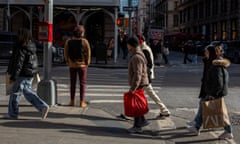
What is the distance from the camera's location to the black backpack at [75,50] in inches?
425

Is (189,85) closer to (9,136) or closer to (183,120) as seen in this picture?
(183,120)

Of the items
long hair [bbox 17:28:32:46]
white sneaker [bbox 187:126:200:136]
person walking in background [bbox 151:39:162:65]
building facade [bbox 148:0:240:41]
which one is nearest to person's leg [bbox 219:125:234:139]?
white sneaker [bbox 187:126:200:136]

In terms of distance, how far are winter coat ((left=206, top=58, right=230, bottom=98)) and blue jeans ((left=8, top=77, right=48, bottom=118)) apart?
126 inches

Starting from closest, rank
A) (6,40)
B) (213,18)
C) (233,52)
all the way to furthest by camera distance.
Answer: (6,40) < (233,52) < (213,18)

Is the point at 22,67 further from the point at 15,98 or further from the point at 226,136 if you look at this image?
the point at 226,136

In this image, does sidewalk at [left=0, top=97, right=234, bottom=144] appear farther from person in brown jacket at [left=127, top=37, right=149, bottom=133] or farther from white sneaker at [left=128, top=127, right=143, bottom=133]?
person in brown jacket at [left=127, top=37, right=149, bottom=133]

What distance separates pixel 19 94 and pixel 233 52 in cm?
2689

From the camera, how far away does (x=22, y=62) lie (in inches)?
356

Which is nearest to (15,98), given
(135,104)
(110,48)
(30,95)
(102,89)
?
(30,95)

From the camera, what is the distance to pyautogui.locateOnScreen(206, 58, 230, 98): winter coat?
8.09 m

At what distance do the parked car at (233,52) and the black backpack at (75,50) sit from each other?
23560 mm

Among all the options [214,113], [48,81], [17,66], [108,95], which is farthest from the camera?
[108,95]

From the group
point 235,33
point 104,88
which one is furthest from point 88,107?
point 235,33

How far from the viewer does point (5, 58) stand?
92.9 feet
